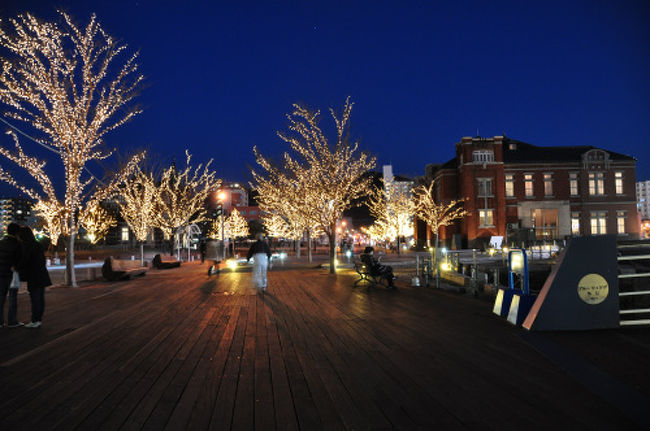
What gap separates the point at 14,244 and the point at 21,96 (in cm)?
856

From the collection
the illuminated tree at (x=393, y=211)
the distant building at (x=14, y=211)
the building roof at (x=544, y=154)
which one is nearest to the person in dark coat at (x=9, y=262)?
the distant building at (x=14, y=211)

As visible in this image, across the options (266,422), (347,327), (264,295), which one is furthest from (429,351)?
(264,295)

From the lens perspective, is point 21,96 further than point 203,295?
Yes

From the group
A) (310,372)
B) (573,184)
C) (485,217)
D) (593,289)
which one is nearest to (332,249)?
(593,289)

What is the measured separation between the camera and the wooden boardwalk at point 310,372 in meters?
3.29

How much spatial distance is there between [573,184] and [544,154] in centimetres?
415

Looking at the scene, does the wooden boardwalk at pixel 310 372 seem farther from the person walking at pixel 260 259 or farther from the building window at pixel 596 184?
the building window at pixel 596 184

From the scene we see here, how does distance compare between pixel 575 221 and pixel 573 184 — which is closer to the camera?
pixel 573 184

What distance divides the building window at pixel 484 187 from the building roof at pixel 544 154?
408 centimetres

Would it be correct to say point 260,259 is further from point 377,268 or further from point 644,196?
point 644,196

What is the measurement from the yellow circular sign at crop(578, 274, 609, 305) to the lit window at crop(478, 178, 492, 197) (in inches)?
1383

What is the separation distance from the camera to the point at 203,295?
11188 millimetres

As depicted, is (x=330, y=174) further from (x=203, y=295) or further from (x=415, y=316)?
(x=415, y=316)

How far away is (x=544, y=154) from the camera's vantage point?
4288 cm
